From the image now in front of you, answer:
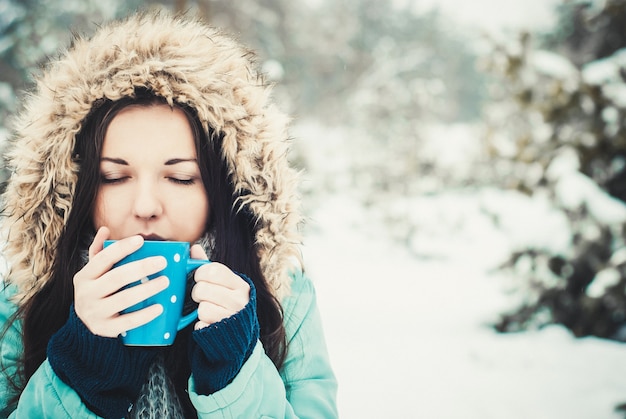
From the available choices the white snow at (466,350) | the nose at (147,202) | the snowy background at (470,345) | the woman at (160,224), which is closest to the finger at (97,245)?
the woman at (160,224)

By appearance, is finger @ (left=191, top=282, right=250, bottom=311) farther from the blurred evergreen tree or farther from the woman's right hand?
the blurred evergreen tree

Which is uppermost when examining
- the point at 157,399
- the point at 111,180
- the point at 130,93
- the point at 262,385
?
the point at 130,93

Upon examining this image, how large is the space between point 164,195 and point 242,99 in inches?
17.1

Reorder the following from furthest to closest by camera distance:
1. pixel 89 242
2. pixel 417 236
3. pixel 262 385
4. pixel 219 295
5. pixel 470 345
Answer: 1. pixel 417 236
2. pixel 470 345
3. pixel 89 242
4. pixel 262 385
5. pixel 219 295

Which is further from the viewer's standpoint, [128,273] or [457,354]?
[457,354]

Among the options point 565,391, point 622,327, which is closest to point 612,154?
point 622,327

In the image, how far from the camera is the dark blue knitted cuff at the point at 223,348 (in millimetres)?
1074

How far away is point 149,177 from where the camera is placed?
1270 mm

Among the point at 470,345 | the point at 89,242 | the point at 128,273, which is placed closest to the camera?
the point at 128,273

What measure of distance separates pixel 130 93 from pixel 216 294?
2.23 ft

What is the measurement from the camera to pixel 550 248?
4.50m

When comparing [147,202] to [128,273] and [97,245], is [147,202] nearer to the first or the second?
[97,245]

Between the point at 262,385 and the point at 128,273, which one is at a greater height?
the point at 128,273

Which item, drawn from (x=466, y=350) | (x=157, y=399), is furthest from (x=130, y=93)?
(x=466, y=350)
